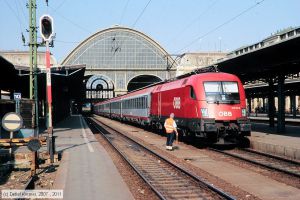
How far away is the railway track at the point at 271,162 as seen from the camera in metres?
12.2

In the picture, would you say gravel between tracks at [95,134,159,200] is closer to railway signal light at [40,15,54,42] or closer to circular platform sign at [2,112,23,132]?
circular platform sign at [2,112,23,132]

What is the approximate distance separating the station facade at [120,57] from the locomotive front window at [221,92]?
81.7m

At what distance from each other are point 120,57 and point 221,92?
84.8 meters

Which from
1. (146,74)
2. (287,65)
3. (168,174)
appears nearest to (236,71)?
(287,65)

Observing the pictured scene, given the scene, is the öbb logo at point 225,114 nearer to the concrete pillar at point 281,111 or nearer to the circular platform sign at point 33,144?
the concrete pillar at point 281,111

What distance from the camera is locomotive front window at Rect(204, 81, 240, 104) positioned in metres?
17.4

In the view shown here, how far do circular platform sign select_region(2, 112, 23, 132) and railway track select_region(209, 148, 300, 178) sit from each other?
754 centimetres

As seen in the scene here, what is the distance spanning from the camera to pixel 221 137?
17.8 m

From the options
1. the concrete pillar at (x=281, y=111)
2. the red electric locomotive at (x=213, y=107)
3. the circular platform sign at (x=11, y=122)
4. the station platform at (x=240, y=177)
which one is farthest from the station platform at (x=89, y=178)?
the concrete pillar at (x=281, y=111)

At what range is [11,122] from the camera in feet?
38.3

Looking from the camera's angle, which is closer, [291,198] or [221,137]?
[291,198]

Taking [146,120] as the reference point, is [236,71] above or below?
above

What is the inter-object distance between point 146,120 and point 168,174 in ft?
57.7

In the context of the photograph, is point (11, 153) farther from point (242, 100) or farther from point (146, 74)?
point (146, 74)
